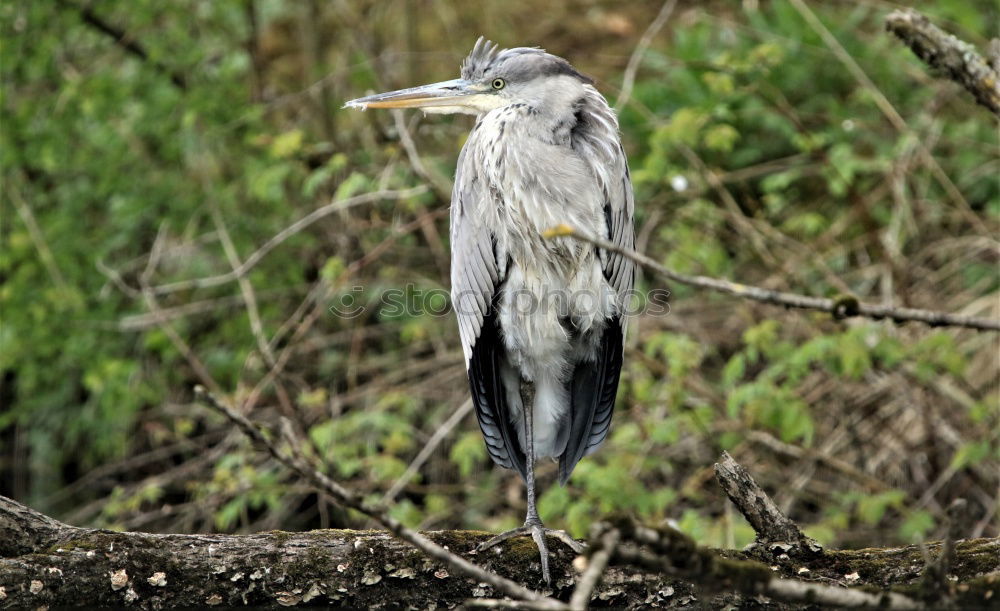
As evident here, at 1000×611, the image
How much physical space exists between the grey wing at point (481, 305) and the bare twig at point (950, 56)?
1.32 metres

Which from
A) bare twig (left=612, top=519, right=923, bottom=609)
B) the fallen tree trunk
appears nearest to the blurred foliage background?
the fallen tree trunk

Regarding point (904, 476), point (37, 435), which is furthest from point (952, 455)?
point (37, 435)

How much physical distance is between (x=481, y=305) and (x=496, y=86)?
0.78m

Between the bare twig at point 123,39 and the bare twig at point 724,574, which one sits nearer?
the bare twig at point 724,574

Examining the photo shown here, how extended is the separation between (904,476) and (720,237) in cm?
146

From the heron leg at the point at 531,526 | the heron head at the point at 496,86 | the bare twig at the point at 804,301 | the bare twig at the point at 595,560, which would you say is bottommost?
the heron leg at the point at 531,526

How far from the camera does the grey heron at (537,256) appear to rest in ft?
10.5

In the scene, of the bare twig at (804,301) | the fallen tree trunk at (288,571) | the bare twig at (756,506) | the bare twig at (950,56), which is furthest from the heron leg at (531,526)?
the bare twig at (950,56)

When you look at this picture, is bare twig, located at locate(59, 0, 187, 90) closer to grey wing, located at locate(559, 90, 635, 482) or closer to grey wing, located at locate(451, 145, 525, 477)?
grey wing, located at locate(451, 145, 525, 477)

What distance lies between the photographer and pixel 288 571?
2.18 metres

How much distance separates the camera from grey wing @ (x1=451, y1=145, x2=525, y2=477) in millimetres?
3277

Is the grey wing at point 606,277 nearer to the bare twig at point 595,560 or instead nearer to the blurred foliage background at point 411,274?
the blurred foliage background at point 411,274

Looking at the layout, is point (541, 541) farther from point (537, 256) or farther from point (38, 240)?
point (38, 240)

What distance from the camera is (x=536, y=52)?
346cm
